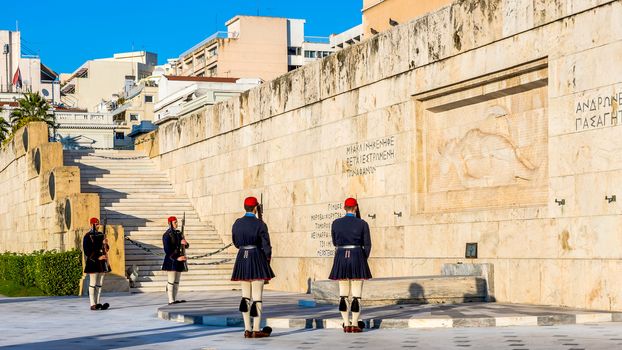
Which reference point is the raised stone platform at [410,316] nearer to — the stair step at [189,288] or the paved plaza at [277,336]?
the paved plaza at [277,336]

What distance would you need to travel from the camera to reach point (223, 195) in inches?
1256

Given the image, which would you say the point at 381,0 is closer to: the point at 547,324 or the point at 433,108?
the point at 433,108

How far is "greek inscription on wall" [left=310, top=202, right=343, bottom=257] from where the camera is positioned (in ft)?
81.6

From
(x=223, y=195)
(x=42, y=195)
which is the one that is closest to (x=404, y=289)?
(x=223, y=195)

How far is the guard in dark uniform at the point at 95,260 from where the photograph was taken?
22.1m

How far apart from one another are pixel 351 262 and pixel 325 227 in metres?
9.89

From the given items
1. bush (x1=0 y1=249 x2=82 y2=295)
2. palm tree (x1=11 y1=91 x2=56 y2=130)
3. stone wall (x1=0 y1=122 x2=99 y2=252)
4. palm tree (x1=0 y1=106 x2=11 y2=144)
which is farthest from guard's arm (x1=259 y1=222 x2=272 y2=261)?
palm tree (x1=0 y1=106 x2=11 y2=144)

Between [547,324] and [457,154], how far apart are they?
261 inches

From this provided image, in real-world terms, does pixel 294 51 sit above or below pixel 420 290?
above

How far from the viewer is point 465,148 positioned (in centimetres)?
2117

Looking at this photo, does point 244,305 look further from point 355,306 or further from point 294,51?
point 294,51

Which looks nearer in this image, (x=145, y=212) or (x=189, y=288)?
(x=189, y=288)

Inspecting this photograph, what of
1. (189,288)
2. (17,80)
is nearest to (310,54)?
(17,80)

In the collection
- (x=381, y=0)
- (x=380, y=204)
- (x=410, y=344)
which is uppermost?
(x=381, y=0)
